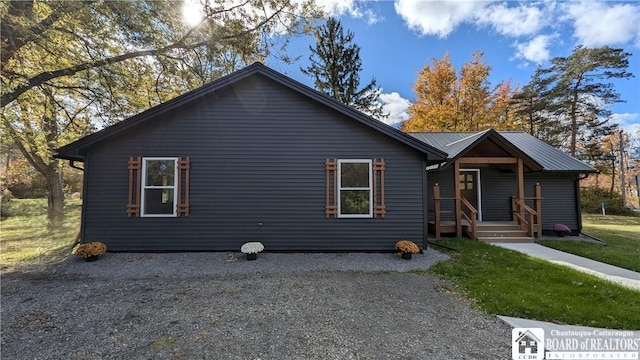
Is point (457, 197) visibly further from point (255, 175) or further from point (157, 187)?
point (157, 187)

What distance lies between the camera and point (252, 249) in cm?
651

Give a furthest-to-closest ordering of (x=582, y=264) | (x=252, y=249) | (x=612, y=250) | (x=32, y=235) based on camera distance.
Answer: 1. (x=32, y=235)
2. (x=612, y=250)
3. (x=252, y=249)
4. (x=582, y=264)

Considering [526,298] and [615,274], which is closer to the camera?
[526,298]

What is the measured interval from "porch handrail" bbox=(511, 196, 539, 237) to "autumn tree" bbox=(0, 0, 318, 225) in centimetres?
1035

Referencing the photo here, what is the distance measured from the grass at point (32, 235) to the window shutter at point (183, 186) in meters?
3.14

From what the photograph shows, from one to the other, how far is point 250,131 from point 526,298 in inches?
258

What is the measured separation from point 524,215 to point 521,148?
10.8 ft

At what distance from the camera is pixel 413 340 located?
10.2 feet

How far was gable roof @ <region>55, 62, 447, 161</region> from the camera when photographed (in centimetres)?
690

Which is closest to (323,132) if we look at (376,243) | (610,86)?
(376,243)

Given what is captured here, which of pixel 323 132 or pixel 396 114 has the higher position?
pixel 396 114

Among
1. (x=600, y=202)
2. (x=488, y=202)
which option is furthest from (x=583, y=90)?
(x=488, y=202)

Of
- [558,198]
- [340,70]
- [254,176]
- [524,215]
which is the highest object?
[340,70]

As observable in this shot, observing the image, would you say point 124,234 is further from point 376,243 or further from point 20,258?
point 376,243
